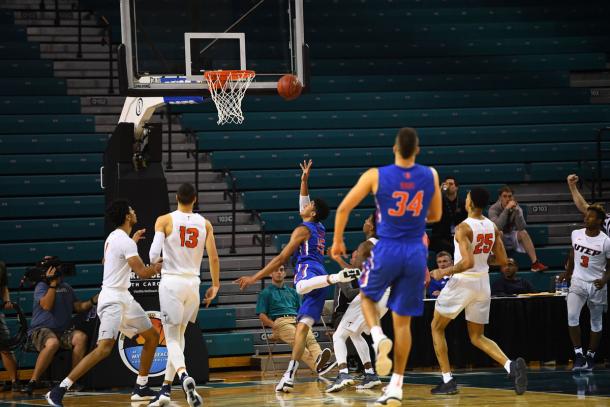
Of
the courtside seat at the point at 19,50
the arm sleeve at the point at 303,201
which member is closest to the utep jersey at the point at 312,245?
the arm sleeve at the point at 303,201

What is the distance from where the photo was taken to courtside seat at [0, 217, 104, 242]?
17922 mm

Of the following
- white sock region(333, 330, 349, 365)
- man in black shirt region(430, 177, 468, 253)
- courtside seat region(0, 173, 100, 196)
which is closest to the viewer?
white sock region(333, 330, 349, 365)

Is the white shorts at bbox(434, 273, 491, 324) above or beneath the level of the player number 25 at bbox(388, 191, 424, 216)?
beneath

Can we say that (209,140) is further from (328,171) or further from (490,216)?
(490,216)

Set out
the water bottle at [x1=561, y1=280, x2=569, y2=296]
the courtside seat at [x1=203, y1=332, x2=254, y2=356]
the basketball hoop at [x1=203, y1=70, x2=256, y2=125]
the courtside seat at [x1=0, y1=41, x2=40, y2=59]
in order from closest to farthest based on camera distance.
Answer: the basketball hoop at [x1=203, y1=70, x2=256, y2=125] → the courtside seat at [x1=203, y1=332, x2=254, y2=356] → the water bottle at [x1=561, y1=280, x2=569, y2=296] → the courtside seat at [x1=0, y1=41, x2=40, y2=59]

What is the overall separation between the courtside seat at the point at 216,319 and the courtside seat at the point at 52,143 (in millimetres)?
4541

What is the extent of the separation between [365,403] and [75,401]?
353cm

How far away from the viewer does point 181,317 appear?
10742mm

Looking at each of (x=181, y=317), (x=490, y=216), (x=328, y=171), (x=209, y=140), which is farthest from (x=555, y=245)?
(x=181, y=317)

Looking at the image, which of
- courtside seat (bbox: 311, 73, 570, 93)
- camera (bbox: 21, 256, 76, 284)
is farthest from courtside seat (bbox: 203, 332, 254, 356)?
courtside seat (bbox: 311, 73, 570, 93)

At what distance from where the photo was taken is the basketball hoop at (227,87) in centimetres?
1330

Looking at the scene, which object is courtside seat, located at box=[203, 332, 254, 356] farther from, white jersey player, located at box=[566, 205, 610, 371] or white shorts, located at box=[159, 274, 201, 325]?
white shorts, located at box=[159, 274, 201, 325]

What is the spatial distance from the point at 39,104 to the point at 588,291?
35.5 ft

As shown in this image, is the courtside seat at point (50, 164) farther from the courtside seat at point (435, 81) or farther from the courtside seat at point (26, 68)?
the courtside seat at point (435, 81)
